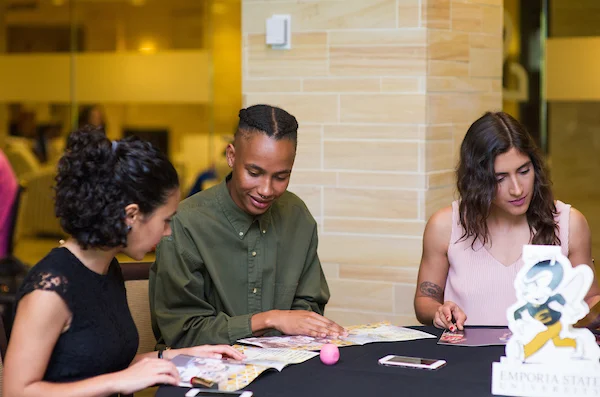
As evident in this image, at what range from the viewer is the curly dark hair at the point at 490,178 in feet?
10.0

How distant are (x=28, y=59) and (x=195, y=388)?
26.6 ft

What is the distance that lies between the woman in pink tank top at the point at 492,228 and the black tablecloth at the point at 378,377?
1.49ft

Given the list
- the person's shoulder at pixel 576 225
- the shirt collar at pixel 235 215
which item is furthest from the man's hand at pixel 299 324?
the person's shoulder at pixel 576 225

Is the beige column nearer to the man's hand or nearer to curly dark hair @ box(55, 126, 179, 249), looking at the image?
the man's hand

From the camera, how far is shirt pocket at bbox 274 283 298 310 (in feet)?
10.2

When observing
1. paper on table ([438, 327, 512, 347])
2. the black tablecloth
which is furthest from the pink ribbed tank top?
the black tablecloth

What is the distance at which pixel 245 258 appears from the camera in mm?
3061

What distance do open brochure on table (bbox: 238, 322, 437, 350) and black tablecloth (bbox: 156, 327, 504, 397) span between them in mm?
77

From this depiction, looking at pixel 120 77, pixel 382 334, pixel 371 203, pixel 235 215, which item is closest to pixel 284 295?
pixel 235 215

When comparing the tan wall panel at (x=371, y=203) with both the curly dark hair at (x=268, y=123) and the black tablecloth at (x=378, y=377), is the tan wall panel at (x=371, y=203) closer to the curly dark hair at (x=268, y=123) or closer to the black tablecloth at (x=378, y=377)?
the curly dark hair at (x=268, y=123)

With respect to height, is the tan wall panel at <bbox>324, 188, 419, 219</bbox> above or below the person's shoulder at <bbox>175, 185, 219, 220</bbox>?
below

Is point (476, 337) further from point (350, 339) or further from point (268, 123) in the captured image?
point (268, 123)

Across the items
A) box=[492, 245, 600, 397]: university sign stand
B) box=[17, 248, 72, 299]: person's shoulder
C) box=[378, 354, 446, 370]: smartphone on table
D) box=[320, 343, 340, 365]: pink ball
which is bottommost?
box=[378, 354, 446, 370]: smartphone on table

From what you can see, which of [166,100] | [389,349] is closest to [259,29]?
[389,349]
